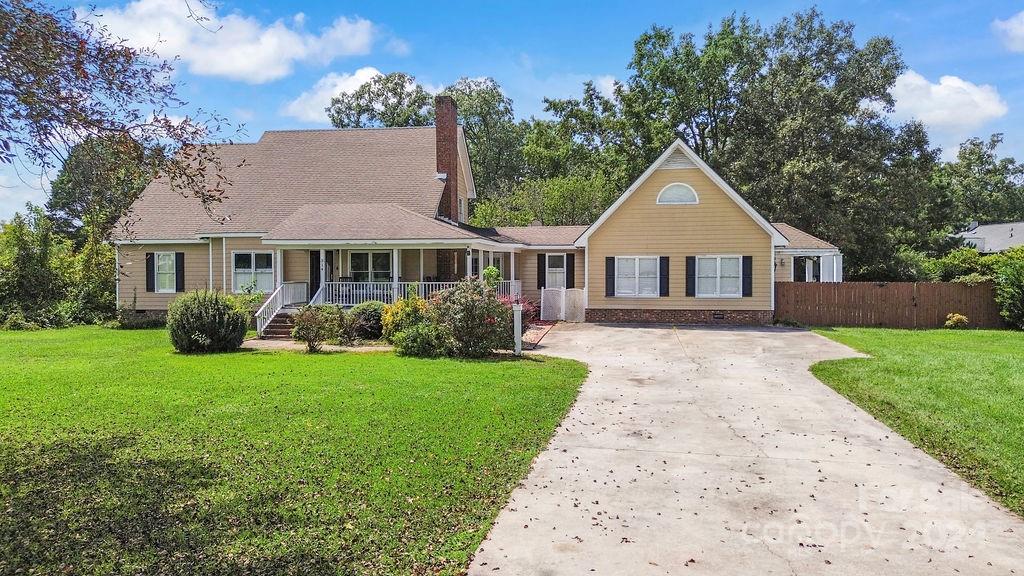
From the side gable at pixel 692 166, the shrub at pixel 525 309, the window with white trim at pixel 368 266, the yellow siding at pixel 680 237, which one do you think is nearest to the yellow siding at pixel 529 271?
the shrub at pixel 525 309

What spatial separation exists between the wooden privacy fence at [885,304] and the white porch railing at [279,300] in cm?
1663

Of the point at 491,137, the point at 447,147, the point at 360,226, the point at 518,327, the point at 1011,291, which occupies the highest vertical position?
the point at 491,137

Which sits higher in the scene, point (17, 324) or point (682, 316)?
point (682, 316)

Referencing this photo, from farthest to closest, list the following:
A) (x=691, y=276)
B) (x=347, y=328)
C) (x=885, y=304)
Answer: (x=691, y=276) < (x=885, y=304) < (x=347, y=328)

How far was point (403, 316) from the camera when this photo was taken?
49.6 ft

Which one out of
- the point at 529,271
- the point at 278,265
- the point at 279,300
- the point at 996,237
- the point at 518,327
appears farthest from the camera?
the point at 996,237

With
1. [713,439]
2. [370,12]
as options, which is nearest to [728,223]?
[370,12]

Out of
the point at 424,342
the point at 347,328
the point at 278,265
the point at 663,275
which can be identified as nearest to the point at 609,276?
the point at 663,275

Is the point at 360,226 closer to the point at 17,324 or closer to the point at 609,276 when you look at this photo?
the point at 609,276

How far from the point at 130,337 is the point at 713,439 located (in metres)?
17.2

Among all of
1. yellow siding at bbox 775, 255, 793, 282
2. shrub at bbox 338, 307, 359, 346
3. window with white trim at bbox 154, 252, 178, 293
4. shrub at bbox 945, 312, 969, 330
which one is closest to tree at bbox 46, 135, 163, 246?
shrub at bbox 338, 307, 359, 346

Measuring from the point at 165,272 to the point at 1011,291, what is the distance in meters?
28.5

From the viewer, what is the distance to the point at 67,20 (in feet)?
16.5

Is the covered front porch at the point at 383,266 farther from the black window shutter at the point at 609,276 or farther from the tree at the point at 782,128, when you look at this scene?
the tree at the point at 782,128
